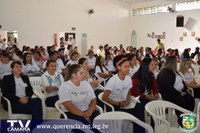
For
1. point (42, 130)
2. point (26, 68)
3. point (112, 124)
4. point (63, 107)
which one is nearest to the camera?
point (42, 130)

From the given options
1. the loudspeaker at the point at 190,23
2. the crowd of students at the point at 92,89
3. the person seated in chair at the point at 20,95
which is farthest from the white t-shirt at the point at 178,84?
the loudspeaker at the point at 190,23

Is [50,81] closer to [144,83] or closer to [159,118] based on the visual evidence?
[144,83]

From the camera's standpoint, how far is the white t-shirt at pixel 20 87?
3813 millimetres

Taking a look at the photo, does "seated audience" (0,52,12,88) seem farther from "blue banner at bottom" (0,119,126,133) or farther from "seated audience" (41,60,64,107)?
"blue banner at bottom" (0,119,126,133)

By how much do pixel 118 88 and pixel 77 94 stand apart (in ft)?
2.13

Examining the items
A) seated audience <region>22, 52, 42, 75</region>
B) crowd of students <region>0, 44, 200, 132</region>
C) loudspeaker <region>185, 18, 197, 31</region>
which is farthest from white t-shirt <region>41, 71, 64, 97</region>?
loudspeaker <region>185, 18, 197, 31</region>

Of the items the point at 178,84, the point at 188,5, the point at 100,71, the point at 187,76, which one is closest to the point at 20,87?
the point at 100,71

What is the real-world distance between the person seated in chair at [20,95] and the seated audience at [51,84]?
243 millimetres

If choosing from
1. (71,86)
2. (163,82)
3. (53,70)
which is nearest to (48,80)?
(53,70)

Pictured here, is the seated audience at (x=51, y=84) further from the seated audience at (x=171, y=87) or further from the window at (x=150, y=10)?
the window at (x=150, y=10)

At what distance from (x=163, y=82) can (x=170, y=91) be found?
173 millimetres

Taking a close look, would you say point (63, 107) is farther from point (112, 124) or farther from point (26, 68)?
point (26, 68)

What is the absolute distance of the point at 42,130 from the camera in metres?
2.13

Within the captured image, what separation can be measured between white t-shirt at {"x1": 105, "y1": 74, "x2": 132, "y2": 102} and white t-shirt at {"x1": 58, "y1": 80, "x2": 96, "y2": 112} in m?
0.36
